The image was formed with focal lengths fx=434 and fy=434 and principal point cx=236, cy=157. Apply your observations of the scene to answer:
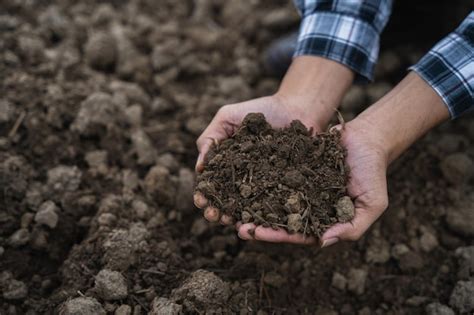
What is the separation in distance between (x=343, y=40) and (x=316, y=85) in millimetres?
229

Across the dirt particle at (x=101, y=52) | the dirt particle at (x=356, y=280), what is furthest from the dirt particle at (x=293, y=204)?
the dirt particle at (x=101, y=52)

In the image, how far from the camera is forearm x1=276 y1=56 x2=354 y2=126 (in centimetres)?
181

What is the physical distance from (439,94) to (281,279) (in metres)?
0.93

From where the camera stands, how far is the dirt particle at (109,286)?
154 cm

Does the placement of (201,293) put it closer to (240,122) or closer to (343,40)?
(240,122)

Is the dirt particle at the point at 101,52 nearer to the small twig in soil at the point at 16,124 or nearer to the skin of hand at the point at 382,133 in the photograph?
the small twig in soil at the point at 16,124

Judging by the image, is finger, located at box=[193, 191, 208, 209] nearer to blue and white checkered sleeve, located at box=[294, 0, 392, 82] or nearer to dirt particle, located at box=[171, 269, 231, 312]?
dirt particle, located at box=[171, 269, 231, 312]

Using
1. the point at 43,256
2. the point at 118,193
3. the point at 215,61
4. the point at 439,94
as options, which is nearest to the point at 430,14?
the point at 439,94

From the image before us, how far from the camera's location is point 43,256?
171 centimetres

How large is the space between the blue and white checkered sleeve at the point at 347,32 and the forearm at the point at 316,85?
0.12 feet

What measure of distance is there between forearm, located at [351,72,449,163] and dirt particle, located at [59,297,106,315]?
114cm

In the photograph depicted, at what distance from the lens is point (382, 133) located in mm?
1632

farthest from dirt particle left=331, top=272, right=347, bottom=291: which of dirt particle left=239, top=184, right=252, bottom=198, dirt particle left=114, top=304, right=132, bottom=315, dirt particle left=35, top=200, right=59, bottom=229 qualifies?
dirt particle left=35, top=200, right=59, bottom=229

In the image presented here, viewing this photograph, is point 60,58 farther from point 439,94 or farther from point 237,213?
point 439,94
